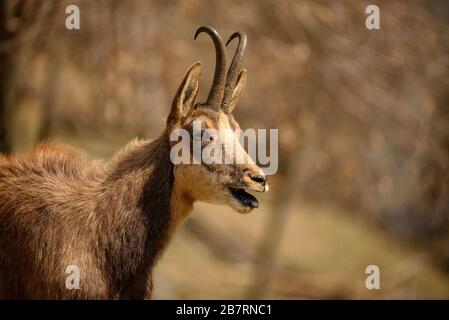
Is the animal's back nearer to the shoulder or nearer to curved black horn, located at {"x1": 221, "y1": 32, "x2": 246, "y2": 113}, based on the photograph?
the shoulder

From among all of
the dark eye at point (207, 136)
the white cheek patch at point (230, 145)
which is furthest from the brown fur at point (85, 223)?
the white cheek patch at point (230, 145)

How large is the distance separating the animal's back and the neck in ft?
0.50

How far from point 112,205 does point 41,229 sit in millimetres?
601

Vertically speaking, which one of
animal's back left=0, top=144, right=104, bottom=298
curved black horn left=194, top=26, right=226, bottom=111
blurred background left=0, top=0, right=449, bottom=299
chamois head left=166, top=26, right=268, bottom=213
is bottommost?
animal's back left=0, top=144, right=104, bottom=298

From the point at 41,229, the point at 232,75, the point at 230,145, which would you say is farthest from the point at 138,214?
the point at 232,75

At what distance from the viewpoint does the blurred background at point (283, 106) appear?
9109 millimetres

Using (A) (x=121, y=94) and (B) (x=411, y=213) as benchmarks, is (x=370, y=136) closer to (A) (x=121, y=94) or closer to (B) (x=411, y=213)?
(B) (x=411, y=213)

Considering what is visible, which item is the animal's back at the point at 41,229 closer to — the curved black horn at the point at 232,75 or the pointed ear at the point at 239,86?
the curved black horn at the point at 232,75

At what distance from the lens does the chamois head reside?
5840 millimetres

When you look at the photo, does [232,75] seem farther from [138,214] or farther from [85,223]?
[85,223]

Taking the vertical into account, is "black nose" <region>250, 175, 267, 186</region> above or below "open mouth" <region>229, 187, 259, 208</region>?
above

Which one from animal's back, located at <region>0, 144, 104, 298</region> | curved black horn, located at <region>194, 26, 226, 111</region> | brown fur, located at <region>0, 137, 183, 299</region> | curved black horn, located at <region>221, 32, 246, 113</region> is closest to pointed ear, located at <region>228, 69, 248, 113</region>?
curved black horn, located at <region>221, 32, 246, 113</region>

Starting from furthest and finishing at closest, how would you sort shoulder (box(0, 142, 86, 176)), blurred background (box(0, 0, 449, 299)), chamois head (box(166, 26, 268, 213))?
blurred background (box(0, 0, 449, 299)) < shoulder (box(0, 142, 86, 176)) < chamois head (box(166, 26, 268, 213))

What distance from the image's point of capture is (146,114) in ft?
35.1
